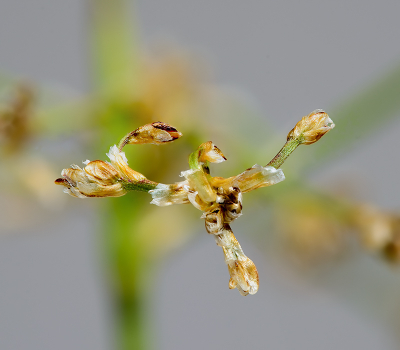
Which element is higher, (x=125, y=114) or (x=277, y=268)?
(x=125, y=114)

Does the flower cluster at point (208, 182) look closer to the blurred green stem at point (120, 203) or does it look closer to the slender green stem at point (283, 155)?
the slender green stem at point (283, 155)

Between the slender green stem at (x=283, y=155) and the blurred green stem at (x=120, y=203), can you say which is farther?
the blurred green stem at (x=120, y=203)

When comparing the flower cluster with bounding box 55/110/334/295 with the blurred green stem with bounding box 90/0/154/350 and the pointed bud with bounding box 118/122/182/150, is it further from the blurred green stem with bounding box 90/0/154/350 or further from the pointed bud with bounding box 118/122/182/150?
the blurred green stem with bounding box 90/0/154/350

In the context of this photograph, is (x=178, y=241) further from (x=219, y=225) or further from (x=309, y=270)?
(x=219, y=225)

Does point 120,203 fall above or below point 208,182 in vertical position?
above

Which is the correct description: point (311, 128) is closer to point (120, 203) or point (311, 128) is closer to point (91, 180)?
point (91, 180)

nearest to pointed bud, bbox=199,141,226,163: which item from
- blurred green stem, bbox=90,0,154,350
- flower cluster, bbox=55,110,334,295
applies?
flower cluster, bbox=55,110,334,295

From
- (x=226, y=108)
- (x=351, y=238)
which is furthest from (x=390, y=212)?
(x=226, y=108)

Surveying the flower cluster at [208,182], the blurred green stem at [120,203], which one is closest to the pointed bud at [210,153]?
the flower cluster at [208,182]

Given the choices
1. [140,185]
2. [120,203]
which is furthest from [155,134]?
[120,203]
